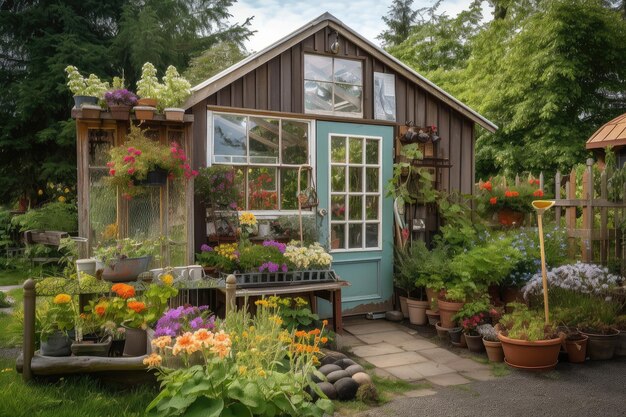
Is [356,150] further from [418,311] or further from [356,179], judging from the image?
[418,311]

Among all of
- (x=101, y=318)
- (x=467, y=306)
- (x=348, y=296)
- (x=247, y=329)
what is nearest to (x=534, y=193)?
(x=467, y=306)

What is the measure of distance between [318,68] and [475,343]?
3774mm

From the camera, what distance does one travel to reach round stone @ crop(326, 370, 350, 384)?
Answer: 170 inches

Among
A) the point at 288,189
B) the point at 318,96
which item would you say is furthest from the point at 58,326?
the point at 318,96

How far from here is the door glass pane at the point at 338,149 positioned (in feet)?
22.2

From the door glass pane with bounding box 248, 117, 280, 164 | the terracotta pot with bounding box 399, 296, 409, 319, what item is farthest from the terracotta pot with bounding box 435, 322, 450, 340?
the door glass pane with bounding box 248, 117, 280, 164

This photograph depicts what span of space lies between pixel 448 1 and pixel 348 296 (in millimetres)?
18790

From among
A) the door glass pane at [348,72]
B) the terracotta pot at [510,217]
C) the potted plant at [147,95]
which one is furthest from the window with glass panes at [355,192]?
the potted plant at [147,95]

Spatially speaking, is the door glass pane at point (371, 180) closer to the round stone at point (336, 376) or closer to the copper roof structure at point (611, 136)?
the round stone at point (336, 376)

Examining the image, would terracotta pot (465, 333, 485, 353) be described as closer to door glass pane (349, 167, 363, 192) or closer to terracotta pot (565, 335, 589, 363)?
terracotta pot (565, 335, 589, 363)

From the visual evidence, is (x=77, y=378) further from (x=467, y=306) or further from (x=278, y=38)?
(x=278, y=38)

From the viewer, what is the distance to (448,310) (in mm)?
5977

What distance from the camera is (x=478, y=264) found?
598cm

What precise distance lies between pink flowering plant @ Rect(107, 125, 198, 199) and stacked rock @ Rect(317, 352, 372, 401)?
89.0 inches
